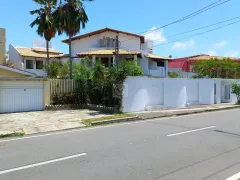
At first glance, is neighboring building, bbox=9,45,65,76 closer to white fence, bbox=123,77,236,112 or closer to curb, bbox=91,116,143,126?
white fence, bbox=123,77,236,112

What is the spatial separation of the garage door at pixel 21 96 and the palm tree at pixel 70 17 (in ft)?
19.6

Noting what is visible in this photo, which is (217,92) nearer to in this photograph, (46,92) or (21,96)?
(46,92)

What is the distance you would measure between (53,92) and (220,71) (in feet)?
68.0

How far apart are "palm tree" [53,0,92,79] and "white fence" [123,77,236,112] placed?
8187mm

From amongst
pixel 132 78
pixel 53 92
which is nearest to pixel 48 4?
pixel 53 92

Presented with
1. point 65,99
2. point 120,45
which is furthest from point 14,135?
point 120,45

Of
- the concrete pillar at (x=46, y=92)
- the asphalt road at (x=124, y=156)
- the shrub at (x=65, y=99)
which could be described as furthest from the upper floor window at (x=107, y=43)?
the asphalt road at (x=124, y=156)

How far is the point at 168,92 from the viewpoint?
19047 millimetres

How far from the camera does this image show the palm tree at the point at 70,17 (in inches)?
870

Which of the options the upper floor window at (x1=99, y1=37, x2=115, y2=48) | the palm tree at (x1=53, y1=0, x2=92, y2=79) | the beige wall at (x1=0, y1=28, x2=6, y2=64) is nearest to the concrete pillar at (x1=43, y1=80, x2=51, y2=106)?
the palm tree at (x1=53, y1=0, x2=92, y2=79)

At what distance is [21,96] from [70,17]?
9.03 m

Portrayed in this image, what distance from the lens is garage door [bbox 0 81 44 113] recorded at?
1589cm

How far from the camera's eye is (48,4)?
25344mm

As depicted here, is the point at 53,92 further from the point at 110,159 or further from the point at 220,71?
the point at 220,71
